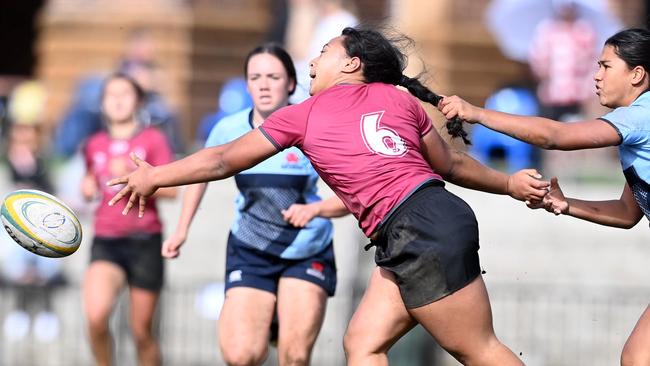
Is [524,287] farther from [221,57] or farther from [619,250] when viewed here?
[221,57]

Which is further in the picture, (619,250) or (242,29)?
(242,29)

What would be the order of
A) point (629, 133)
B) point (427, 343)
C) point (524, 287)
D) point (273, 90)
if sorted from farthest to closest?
1. point (524, 287)
2. point (427, 343)
3. point (273, 90)
4. point (629, 133)

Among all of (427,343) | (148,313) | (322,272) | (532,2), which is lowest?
(427,343)

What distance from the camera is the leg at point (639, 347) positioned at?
6469 mm

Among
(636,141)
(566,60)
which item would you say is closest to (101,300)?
(636,141)

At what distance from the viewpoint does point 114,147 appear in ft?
30.9

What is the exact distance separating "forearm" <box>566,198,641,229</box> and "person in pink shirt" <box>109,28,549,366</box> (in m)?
0.86

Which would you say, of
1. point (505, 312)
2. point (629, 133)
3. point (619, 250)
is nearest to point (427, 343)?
point (505, 312)

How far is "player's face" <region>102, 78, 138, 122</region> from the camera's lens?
948 centimetres

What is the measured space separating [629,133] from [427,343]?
19.0ft

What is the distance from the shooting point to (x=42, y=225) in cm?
681

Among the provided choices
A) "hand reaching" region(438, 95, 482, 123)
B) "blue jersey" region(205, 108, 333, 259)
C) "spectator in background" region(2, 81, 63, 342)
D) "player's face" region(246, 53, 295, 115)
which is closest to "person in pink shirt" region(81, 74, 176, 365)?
"blue jersey" region(205, 108, 333, 259)

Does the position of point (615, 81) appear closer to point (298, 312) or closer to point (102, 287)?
point (298, 312)

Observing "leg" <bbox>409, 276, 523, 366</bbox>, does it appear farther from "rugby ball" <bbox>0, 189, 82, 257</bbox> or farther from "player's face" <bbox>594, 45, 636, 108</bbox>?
"rugby ball" <bbox>0, 189, 82, 257</bbox>
